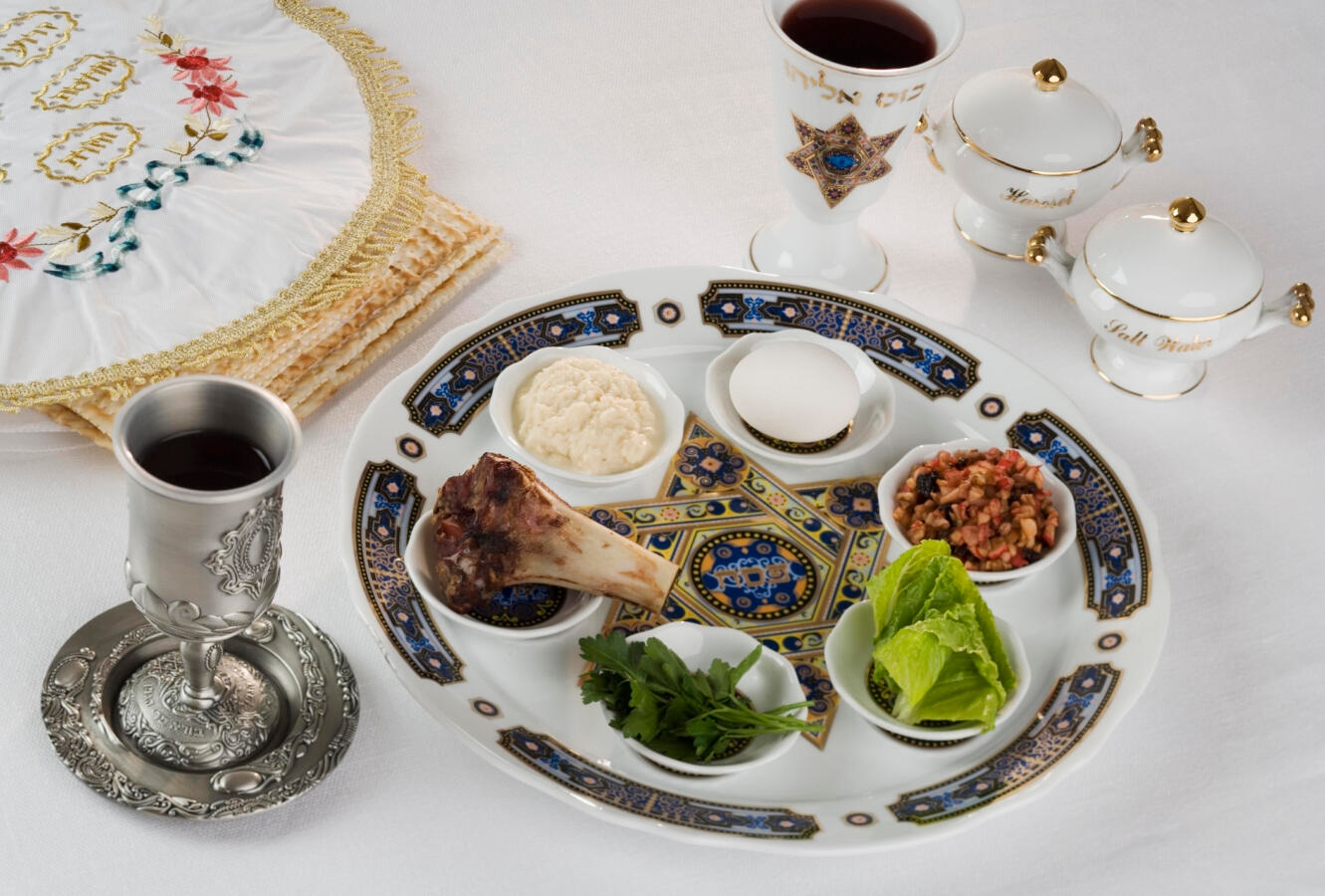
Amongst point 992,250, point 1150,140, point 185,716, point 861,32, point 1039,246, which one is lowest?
point 185,716

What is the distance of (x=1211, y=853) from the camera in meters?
1.28

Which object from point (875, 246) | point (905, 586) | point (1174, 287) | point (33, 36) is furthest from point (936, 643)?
point (33, 36)

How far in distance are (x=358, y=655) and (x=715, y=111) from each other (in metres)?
1.07

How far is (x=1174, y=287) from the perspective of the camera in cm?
156

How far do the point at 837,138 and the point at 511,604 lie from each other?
682 millimetres

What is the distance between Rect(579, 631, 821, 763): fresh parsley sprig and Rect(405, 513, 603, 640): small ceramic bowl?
77 millimetres

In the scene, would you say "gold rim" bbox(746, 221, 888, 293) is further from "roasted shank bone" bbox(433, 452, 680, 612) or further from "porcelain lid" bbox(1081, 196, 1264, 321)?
"roasted shank bone" bbox(433, 452, 680, 612)

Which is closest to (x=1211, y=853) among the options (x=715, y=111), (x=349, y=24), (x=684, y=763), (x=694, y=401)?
(x=684, y=763)

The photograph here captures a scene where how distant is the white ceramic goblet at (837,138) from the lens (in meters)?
1.50

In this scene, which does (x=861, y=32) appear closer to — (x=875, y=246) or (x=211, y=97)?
(x=875, y=246)

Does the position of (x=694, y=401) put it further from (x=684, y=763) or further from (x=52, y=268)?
(x=52, y=268)

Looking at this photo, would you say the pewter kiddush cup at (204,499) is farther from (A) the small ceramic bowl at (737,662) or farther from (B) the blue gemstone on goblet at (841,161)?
(B) the blue gemstone on goblet at (841,161)

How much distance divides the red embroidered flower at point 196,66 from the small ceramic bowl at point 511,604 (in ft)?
2.67

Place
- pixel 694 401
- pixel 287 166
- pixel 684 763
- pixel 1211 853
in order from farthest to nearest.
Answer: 1. pixel 287 166
2. pixel 694 401
3. pixel 1211 853
4. pixel 684 763
